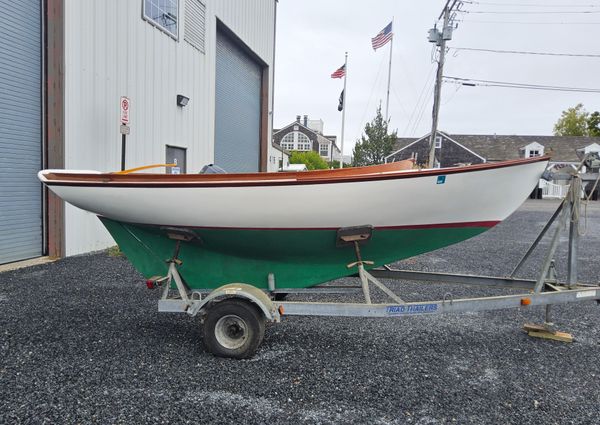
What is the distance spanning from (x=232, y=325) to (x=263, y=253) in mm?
581

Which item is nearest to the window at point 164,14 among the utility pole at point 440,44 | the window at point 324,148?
the utility pole at point 440,44

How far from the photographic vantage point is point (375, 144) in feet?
109

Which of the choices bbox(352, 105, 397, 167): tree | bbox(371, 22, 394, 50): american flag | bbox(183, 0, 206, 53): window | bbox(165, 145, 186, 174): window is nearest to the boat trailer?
bbox(165, 145, 186, 174): window

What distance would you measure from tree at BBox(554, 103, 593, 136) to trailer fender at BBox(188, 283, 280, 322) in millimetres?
61381

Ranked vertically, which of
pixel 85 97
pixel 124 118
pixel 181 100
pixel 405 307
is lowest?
pixel 405 307

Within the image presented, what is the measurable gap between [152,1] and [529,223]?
40.5ft

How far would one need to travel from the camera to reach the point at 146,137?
767cm

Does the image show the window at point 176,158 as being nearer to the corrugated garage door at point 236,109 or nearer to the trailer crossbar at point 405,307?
the corrugated garage door at point 236,109

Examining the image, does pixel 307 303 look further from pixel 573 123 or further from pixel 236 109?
pixel 573 123

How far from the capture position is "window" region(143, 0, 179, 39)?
7.66 metres

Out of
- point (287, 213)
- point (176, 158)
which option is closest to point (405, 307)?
point (287, 213)

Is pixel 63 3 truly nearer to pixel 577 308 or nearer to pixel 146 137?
pixel 146 137

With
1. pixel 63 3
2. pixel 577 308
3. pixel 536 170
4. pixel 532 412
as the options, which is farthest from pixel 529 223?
pixel 63 3

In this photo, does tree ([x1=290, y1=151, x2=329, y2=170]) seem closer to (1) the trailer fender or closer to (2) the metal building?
(2) the metal building
